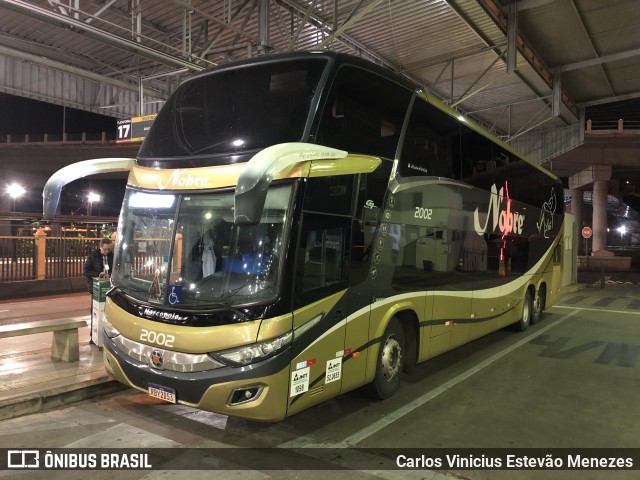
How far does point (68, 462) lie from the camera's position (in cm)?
419

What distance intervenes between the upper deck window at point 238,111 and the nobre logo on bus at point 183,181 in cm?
29

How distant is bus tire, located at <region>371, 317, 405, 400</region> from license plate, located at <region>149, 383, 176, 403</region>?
2.50 m

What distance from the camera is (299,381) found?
14.6 ft

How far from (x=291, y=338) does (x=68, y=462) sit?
2321mm

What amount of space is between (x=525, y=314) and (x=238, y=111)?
938 centimetres

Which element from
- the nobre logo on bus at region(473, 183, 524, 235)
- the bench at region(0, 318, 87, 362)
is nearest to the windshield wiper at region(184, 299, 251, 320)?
the bench at region(0, 318, 87, 362)

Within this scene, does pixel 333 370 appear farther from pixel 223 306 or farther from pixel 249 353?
pixel 223 306

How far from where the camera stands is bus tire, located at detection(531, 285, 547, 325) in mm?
12180

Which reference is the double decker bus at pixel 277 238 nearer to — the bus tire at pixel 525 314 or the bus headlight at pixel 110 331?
the bus headlight at pixel 110 331

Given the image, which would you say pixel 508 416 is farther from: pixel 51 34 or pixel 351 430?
pixel 51 34

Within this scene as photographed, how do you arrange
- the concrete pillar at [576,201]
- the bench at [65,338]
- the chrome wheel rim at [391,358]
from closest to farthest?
the chrome wheel rim at [391,358] < the bench at [65,338] < the concrete pillar at [576,201]

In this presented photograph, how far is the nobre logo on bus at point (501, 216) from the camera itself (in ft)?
28.0

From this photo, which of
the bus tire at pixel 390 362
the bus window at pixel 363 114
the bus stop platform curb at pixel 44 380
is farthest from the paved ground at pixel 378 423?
the bus window at pixel 363 114

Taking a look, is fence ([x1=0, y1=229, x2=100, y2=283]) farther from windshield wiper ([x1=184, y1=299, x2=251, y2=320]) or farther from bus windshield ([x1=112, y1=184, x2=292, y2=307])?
windshield wiper ([x1=184, y1=299, x2=251, y2=320])
